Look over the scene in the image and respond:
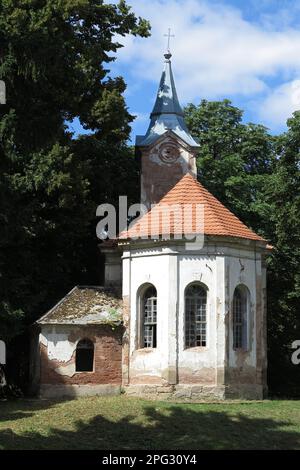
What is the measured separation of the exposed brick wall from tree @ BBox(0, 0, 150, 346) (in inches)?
74.4

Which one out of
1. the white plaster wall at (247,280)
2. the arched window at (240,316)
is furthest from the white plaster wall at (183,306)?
the arched window at (240,316)

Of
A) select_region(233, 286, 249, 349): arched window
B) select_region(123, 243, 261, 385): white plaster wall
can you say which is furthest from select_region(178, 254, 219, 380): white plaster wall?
select_region(233, 286, 249, 349): arched window

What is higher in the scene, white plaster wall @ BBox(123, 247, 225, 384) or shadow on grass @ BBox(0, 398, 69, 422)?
white plaster wall @ BBox(123, 247, 225, 384)

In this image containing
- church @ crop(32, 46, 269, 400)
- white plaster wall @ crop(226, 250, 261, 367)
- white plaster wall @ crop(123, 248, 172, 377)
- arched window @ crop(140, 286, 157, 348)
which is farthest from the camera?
arched window @ crop(140, 286, 157, 348)

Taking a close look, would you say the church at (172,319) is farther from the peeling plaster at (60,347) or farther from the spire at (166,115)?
the spire at (166,115)

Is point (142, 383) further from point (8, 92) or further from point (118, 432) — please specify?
point (8, 92)

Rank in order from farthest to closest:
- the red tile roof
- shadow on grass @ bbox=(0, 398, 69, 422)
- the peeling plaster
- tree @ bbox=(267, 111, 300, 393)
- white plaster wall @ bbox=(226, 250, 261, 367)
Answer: tree @ bbox=(267, 111, 300, 393)
the peeling plaster
the red tile roof
white plaster wall @ bbox=(226, 250, 261, 367)
shadow on grass @ bbox=(0, 398, 69, 422)

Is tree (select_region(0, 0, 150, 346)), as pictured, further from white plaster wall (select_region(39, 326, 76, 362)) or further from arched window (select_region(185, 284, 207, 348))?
arched window (select_region(185, 284, 207, 348))

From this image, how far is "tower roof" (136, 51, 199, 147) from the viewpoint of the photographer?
3064cm

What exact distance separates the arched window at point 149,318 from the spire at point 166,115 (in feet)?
27.3

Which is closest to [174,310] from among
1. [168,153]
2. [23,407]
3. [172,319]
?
[172,319]
